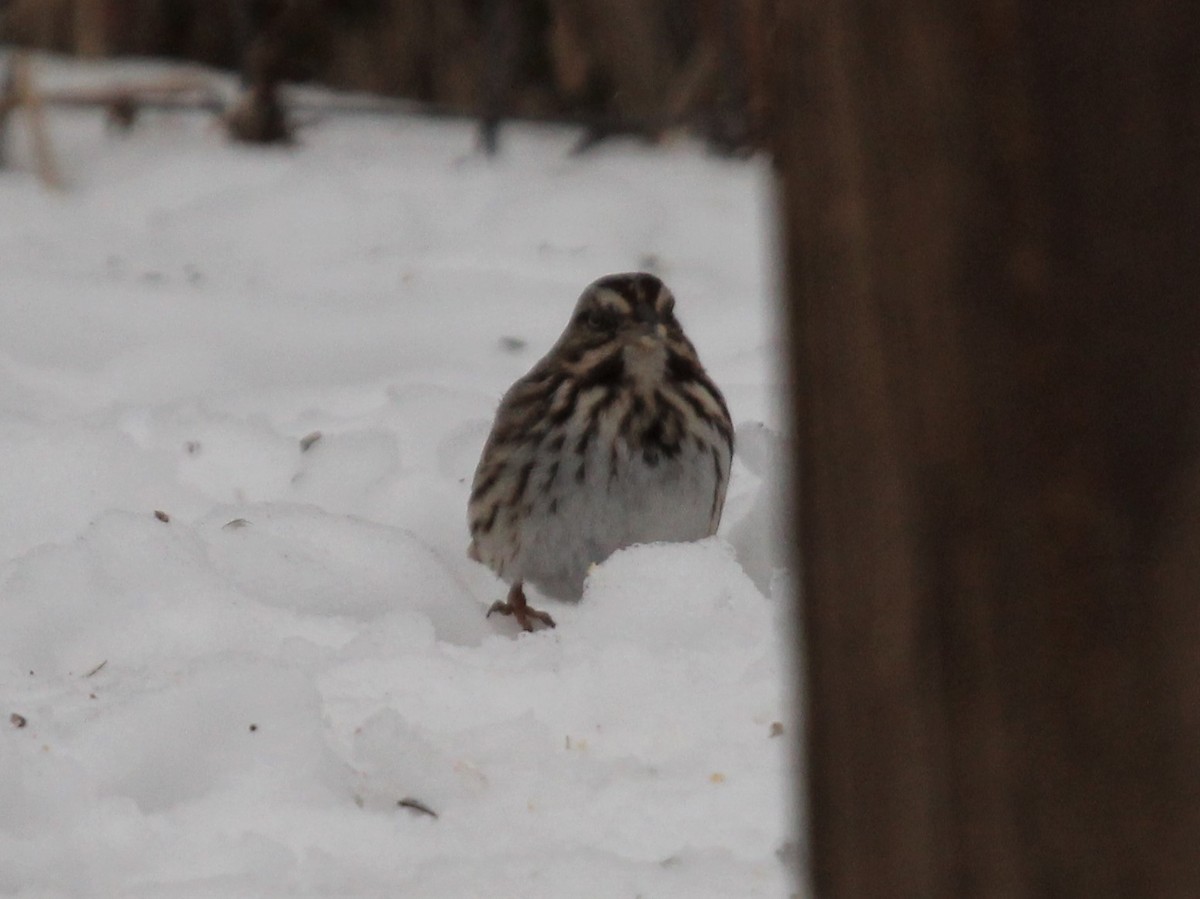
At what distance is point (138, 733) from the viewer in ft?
9.27

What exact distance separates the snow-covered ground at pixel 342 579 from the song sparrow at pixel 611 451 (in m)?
0.18

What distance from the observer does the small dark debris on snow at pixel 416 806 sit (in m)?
2.77

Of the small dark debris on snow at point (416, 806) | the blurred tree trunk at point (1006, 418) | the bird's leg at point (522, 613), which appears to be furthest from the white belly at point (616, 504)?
the blurred tree trunk at point (1006, 418)

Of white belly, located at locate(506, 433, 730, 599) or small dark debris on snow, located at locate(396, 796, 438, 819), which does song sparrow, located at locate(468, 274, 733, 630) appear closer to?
white belly, located at locate(506, 433, 730, 599)

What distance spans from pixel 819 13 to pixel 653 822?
1653 millimetres

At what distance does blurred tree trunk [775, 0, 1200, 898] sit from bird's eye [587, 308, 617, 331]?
272 centimetres

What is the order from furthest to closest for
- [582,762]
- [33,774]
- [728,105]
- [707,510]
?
[728,105] → [707,510] → [582,762] → [33,774]

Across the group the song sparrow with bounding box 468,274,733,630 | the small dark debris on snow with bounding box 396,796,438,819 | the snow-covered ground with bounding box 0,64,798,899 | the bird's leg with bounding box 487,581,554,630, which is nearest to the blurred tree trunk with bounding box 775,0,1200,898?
the snow-covered ground with bounding box 0,64,798,899

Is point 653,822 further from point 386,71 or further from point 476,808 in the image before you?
point 386,71

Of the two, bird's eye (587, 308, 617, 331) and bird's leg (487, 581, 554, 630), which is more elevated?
bird's eye (587, 308, 617, 331)

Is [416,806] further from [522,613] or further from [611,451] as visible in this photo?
[611,451]

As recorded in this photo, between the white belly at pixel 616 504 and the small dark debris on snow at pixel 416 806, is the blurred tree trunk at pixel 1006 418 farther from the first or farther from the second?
the white belly at pixel 616 504

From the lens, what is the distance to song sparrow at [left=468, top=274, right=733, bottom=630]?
3969mm

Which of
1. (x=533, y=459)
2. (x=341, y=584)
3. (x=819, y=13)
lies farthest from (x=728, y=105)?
(x=819, y=13)
